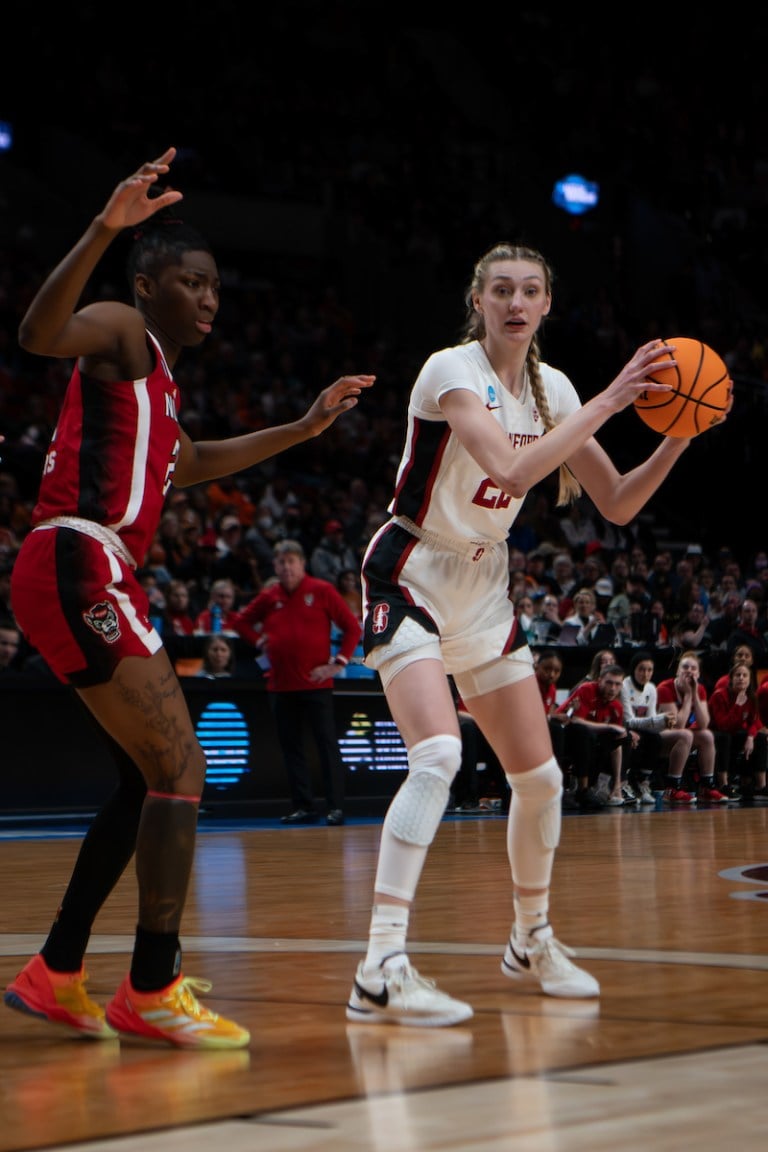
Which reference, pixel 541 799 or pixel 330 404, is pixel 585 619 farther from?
pixel 541 799

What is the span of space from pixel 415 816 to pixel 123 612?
96cm

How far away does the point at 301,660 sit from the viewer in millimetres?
12477

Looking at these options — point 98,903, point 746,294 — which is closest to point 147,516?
point 98,903

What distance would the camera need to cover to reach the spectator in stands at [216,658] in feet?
43.4

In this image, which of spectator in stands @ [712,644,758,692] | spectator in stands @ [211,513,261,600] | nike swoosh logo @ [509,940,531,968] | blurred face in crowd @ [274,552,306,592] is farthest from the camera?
spectator in stands @ [211,513,261,600]

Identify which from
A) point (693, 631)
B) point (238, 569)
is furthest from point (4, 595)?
point (693, 631)

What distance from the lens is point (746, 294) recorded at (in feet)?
87.4

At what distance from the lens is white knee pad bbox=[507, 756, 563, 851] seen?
15.0 feet

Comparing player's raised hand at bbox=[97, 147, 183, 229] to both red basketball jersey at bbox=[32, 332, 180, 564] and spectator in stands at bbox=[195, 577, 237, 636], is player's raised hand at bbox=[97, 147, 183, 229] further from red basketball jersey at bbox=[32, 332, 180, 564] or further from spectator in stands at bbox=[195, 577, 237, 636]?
spectator in stands at bbox=[195, 577, 237, 636]

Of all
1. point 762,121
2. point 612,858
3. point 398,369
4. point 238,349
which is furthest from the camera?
point 762,121

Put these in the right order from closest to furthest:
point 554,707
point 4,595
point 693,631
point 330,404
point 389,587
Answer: point 389,587, point 330,404, point 4,595, point 554,707, point 693,631

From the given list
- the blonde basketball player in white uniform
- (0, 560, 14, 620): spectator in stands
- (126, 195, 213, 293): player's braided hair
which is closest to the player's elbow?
the blonde basketball player in white uniform

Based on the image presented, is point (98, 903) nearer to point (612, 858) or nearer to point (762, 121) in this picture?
point (612, 858)

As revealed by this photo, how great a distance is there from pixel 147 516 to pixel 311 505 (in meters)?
14.5
